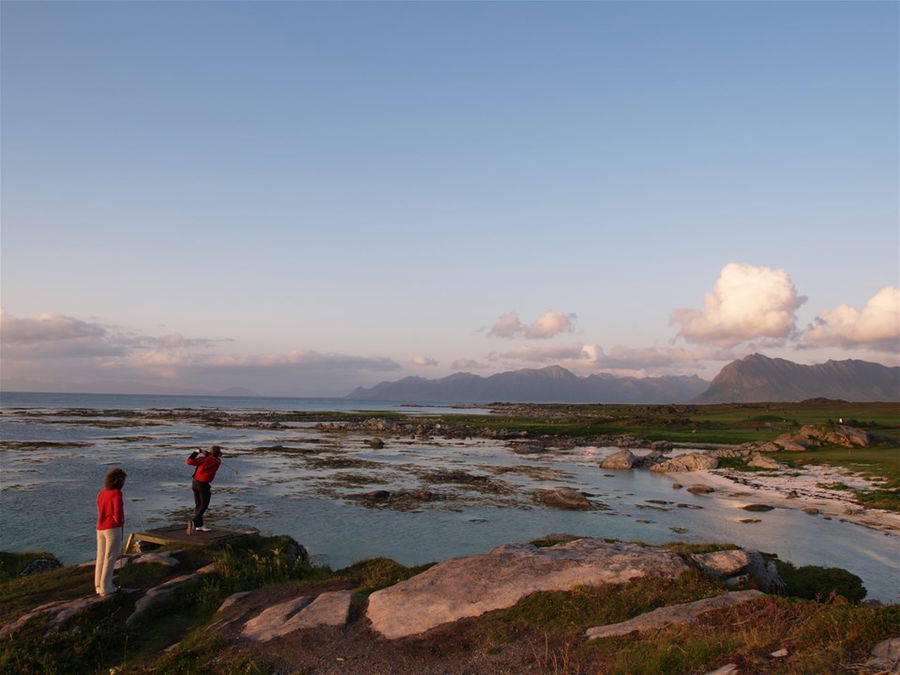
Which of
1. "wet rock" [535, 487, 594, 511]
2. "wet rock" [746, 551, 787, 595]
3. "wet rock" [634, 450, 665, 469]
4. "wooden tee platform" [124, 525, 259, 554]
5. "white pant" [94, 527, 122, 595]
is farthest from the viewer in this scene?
"wet rock" [634, 450, 665, 469]

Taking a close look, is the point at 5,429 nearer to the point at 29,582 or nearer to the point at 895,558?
the point at 29,582

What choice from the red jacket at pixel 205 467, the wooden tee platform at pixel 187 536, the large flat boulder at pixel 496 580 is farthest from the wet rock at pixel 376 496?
the large flat boulder at pixel 496 580

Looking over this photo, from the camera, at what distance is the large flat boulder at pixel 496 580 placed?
13891 mm

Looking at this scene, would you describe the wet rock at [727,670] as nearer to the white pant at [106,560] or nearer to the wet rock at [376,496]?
the white pant at [106,560]

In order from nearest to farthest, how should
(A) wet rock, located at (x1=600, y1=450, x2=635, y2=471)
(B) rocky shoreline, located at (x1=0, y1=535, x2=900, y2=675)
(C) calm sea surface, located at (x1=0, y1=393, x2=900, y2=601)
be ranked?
(B) rocky shoreline, located at (x1=0, y1=535, x2=900, y2=675)
(C) calm sea surface, located at (x1=0, y1=393, x2=900, y2=601)
(A) wet rock, located at (x1=600, y1=450, x2=635, y2=471)

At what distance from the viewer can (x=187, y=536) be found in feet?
70.1

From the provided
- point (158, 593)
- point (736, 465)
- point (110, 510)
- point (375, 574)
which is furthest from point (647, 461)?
point (110, 510)

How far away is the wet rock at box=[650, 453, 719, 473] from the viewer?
5606cm

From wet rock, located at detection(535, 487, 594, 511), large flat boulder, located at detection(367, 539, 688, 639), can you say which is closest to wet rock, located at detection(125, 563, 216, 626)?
large flat boulder, located at detection(367, 539, 688, 639)

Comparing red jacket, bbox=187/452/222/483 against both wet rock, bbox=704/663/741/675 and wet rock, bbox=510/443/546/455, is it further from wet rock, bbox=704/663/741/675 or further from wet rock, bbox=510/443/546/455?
wet rock, bbox=510/443/546/455

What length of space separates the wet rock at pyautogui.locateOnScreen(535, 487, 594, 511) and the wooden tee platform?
2291 cm

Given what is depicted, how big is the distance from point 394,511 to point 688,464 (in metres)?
35.0

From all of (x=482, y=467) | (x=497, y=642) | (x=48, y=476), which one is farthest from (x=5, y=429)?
(x=497, y=642)

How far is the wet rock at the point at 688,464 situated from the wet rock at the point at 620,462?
7.58 feet
